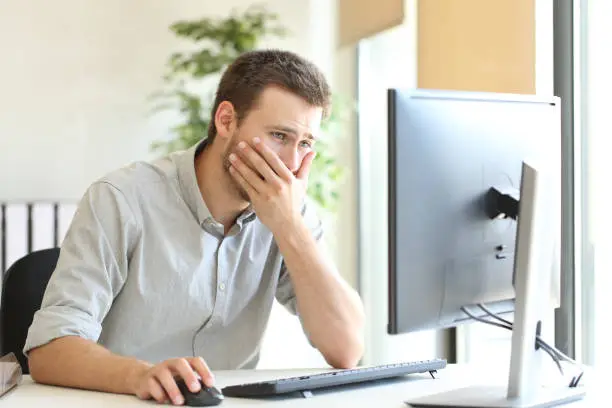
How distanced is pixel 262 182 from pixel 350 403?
62 cm

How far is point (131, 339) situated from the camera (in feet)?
6.41

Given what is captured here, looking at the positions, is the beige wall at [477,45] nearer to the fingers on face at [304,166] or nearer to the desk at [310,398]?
the fingers on face at [304,166]

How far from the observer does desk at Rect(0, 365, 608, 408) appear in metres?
1.50

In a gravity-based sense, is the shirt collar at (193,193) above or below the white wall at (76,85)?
below

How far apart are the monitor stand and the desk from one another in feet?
0.23

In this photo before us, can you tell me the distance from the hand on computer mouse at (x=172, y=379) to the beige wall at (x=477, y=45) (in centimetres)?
157

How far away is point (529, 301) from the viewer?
4.74ft

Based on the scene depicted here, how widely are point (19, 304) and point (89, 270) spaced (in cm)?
31

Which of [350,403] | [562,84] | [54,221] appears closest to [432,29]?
[562,84]

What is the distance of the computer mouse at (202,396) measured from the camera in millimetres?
1455

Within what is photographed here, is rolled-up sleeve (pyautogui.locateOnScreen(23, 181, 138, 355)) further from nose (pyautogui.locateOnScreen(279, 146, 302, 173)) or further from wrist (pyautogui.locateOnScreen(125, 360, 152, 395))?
nose (pyautogui.locateOnScreen(279, 146, 302, 173))
